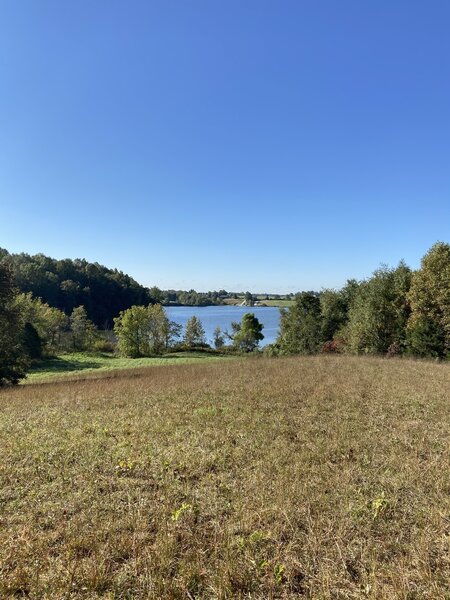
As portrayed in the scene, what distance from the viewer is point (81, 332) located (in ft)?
221

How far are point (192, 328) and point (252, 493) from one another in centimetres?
7517

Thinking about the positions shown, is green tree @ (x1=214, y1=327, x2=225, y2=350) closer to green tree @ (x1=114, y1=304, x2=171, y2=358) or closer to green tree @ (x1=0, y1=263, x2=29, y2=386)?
green tree @ (x1=114, y1=304, x2=171, y2=358)

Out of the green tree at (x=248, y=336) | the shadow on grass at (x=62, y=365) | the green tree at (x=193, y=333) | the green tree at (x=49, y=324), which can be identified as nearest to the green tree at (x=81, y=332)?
the green tree at (x=49, y=324)

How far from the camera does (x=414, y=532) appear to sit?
3742mm

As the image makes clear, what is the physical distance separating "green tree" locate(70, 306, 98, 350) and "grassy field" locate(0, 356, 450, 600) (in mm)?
61325

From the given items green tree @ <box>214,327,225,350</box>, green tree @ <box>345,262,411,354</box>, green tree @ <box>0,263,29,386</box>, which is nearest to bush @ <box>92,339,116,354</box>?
green tree @ <box>214,327,225,350</box>

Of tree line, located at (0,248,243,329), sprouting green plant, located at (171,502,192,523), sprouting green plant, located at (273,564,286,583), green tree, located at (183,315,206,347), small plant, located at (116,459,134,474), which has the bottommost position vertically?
green tree, located at (183,315,206,347)

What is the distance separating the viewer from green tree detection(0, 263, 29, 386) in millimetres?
22062

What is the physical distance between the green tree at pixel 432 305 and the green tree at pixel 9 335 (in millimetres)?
31942

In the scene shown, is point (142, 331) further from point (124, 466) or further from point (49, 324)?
point (124, 466)

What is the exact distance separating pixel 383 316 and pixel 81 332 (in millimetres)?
53472

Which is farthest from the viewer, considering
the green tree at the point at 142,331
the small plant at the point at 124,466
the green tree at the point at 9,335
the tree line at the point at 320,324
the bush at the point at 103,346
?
the bush at the point at 103,346

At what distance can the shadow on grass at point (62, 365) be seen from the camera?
4147 centimetres

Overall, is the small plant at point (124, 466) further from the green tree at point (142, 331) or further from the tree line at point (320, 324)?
the green tree at point (142, 331)
